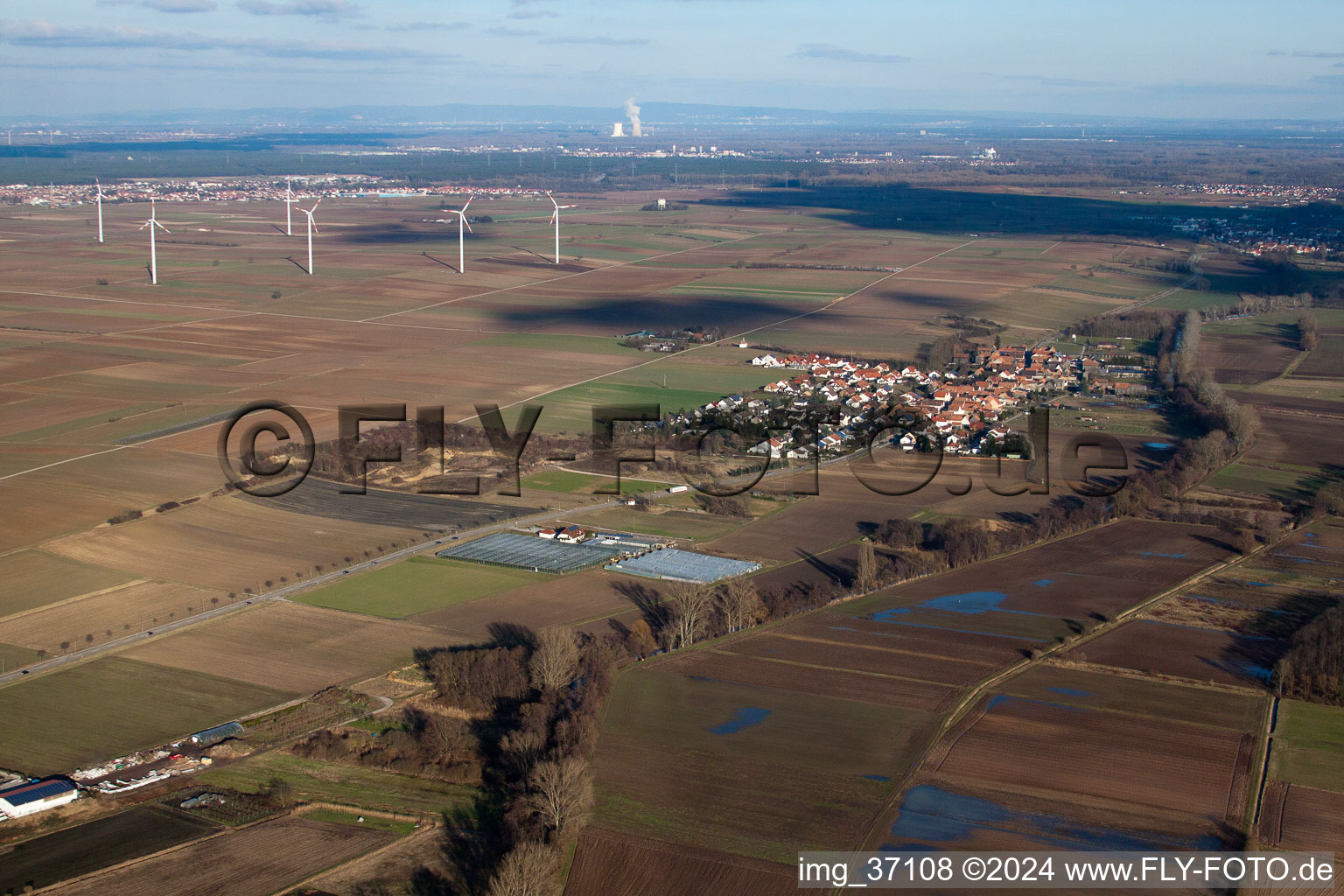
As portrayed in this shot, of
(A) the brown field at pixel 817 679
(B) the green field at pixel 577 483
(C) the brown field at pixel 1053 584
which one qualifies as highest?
(B) the green field at pixel 577 483

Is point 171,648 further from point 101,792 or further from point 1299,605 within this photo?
point 1299,605

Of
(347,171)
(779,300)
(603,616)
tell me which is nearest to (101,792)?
(603,616)

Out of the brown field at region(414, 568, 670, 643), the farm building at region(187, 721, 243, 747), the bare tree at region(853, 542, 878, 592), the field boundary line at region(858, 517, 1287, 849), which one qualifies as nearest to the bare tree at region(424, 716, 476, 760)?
the farm building at region(187, 721, 243, 747)

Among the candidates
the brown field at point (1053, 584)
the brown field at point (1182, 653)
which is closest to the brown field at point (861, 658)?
the brown field at point (1053, 584)

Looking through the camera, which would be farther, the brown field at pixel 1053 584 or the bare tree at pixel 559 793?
the brown field at pixel 1053 584

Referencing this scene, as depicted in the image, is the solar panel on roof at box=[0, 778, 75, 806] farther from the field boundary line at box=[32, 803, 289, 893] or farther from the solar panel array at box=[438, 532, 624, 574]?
the solar panel array at box=[438, 532, 624, 574]

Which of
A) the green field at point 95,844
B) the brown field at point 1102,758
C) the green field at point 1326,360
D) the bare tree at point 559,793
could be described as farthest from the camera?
the green field at point 1326,360

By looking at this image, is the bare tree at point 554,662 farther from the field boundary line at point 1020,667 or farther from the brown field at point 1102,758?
the brown field at point 1102,758
